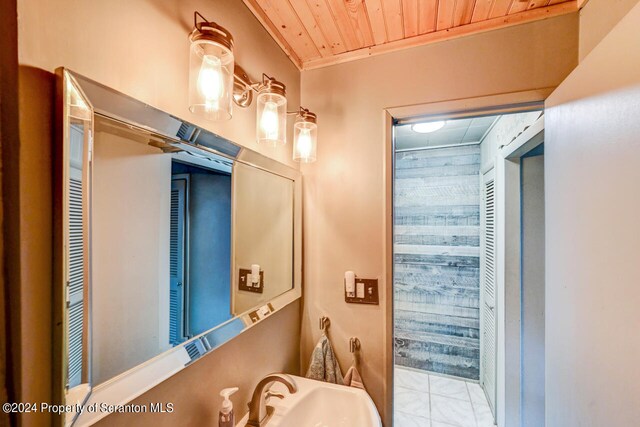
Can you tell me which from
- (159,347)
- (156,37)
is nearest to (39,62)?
(156,37)

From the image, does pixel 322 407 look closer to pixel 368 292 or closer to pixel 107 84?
pixel 368 292

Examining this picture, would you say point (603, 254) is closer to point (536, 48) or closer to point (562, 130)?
point (562, 130)

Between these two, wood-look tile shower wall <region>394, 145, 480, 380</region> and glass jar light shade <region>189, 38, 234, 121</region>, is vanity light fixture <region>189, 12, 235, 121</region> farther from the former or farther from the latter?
wood-look tile shower wall <region>394, 145, 480, 380</region>

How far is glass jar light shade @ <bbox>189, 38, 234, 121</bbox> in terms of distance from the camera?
66 cm

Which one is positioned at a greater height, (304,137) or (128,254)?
(304,137)

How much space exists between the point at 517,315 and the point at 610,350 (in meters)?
1.18

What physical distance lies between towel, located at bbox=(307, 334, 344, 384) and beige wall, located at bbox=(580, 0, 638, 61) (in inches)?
60.6

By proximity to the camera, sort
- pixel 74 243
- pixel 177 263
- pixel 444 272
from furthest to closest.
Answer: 1. pixel 444 272
2. pixel 177 263
3. pixel 74 243

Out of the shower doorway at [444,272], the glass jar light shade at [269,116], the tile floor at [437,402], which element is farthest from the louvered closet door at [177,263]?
the tile floor at [437,402]

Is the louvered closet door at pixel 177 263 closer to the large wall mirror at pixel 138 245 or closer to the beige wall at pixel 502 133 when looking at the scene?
the large wall mirror at pixel 138 245

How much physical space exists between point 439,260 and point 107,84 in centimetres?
270

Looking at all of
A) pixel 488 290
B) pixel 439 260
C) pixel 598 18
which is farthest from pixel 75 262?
pixel 439 260

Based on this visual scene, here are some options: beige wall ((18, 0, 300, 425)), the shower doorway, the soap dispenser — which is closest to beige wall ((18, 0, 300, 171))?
beige wall ((18, 0, 300, 425))

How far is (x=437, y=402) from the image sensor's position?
2.21 m
